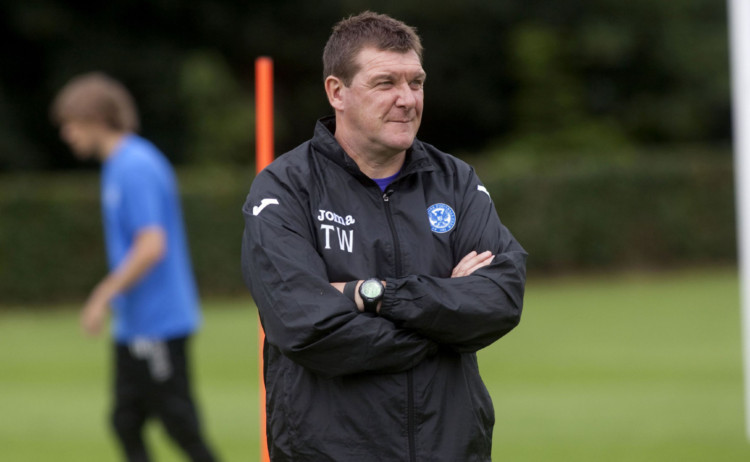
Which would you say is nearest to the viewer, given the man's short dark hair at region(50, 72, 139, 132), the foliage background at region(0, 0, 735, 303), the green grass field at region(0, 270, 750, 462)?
the man's short dark hair at region(50, 72, 139, 132)

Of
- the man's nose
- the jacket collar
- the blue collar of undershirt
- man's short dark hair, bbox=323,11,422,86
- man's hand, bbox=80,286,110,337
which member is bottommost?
man's hand, bbox=80,286,110,337

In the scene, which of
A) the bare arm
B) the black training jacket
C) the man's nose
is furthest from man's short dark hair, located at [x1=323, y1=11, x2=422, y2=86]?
the bare arm

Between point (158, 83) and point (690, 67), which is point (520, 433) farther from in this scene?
point (690, 67)

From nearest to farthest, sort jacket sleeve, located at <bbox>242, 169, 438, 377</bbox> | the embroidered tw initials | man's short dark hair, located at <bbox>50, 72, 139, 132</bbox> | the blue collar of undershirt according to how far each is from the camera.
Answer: jacket sleeve, located at <bbox>242, 169, 438, 377</bbox>, the embroidered tw initials, the blue collar of undershirt, man's short dark hair, located at <bbox>50, 72, 139, 132</bbox>

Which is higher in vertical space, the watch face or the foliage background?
the foliage background

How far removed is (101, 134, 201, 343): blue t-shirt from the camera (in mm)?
6371

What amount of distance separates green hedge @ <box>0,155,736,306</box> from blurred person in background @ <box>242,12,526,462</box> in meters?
17.7

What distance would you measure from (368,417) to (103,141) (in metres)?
3.61

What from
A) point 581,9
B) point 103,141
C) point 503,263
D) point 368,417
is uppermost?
point 581,9

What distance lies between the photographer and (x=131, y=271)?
20.8 feet

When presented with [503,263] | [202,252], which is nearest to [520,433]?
[503,263]

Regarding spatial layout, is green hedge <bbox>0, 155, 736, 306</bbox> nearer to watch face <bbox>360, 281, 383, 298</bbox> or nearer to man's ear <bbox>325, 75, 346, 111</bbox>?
man's ear <bbox>325, 75, 346, 111</bbox>

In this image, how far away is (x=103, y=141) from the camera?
668cm

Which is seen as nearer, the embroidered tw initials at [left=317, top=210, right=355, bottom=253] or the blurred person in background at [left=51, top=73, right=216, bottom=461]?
the embroidered tw initials at [left=317, top=210, right=355, bottom=253]
